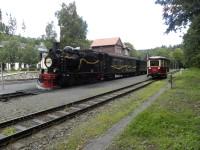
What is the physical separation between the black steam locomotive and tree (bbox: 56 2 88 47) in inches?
1060

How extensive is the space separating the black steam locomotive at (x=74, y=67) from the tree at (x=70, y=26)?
26914 mm

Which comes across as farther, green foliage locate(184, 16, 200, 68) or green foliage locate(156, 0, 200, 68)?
green foliage locate(184, 16, 200, 68)

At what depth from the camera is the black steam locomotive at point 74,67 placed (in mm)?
22337

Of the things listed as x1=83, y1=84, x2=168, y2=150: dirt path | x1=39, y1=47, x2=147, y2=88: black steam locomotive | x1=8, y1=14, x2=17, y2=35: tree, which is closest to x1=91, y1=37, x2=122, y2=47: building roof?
x1=8, y1=14, x2=17, y2=35: tree

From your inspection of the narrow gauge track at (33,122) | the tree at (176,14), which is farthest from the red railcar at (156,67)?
the narrow gauge track at (33,122)

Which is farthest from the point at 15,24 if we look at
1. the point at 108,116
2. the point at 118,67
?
the point at 108,116

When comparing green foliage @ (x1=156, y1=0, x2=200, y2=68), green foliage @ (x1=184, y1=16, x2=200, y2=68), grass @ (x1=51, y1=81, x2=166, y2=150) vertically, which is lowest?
grass @ (x1=51, y1=81, x2=166, y2=150)

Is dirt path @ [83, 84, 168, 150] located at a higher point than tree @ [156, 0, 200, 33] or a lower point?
lower

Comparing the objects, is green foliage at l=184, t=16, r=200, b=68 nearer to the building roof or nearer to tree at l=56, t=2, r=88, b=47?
tree at l=56, t=2, r=88, b=47

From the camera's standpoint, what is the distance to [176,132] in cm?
785

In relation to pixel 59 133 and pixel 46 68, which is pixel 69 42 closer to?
pixel 46 68

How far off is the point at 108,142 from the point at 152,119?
2312 millimetres

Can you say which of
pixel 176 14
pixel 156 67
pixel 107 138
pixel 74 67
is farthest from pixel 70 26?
pixel 107 138

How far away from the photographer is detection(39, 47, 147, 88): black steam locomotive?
22.3 m
